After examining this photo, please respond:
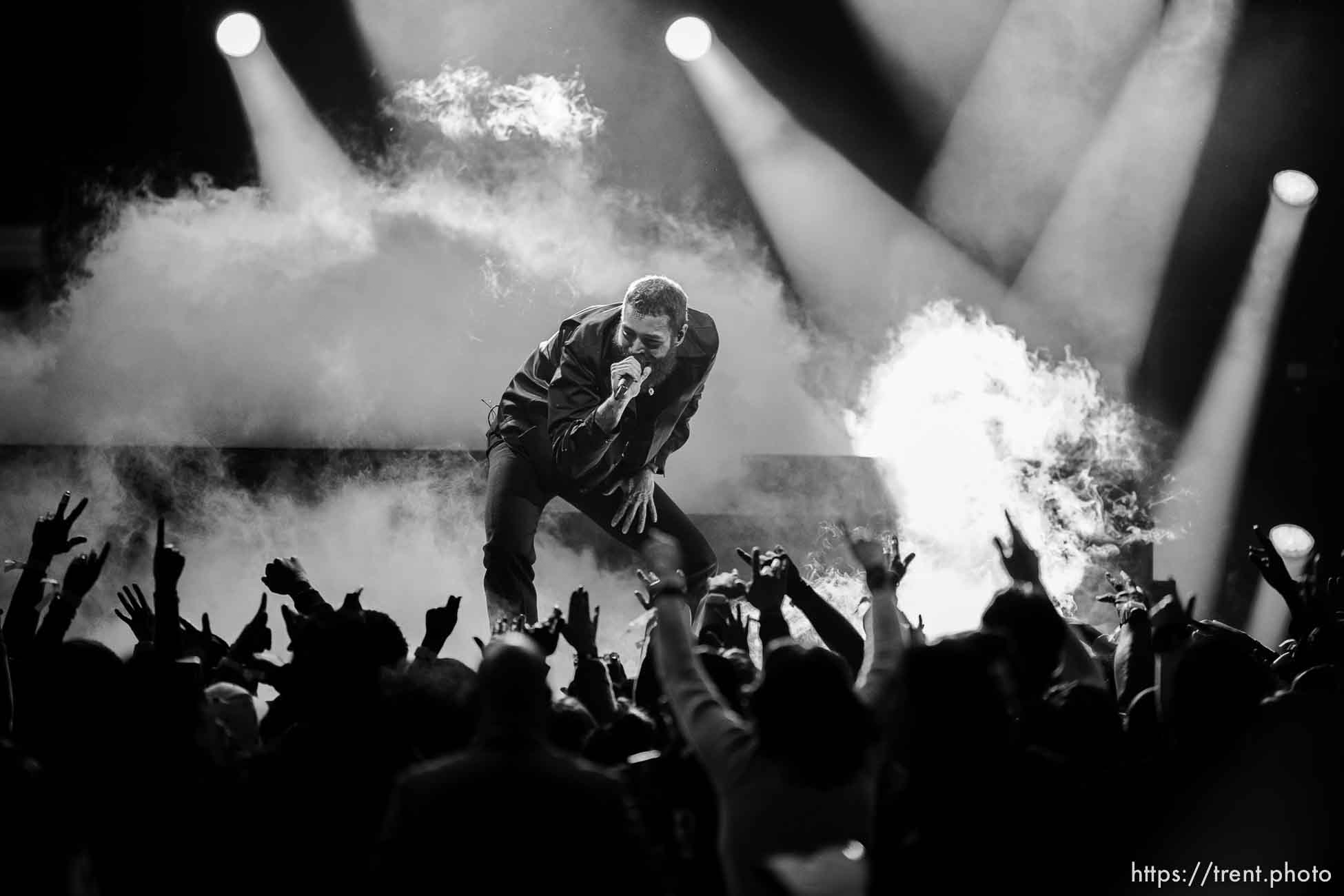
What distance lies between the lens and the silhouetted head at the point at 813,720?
2156 mm

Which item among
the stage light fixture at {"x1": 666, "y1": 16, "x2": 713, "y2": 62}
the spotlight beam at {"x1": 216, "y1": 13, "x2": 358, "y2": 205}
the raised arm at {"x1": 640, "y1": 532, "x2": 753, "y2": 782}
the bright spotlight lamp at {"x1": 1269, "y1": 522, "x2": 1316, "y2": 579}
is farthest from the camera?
the bright spotlight lamp at {"x1": 1269, "y1": 522, "x2": 1316, "y2": 579}

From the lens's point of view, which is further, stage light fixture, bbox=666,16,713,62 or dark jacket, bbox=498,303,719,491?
stage light fixture, bbox=666,16,713,62

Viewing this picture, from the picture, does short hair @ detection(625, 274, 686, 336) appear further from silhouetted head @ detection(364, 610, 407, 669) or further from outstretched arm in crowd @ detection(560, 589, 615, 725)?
silhouetted head @ detection(364, 610, 407, 669)

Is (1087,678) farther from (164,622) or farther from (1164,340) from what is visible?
(1164,340)

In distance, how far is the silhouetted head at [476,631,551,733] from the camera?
2.07 m

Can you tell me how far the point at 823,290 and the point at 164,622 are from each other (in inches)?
304

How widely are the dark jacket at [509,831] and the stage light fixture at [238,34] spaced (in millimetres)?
8815

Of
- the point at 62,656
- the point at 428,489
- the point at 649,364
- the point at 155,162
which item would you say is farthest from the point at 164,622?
the point at 155,162

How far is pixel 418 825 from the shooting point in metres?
1.95

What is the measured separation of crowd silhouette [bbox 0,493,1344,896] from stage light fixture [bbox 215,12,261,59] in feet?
24.7

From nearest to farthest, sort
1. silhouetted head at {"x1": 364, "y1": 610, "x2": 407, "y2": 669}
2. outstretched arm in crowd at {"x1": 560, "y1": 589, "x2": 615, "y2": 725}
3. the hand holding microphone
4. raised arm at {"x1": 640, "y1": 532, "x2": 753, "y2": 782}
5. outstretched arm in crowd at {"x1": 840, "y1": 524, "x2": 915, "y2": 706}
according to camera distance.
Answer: raised arm at {"x1": 640, "y1": 532, "x2": 753, "y2": 782} < outstretched arm in crowd at {"x1": 840, "y1": 524, "x2": 915, "y2": 706} < silhouetted head at {"x1": 364, "y1": 610, "x2": 407, "y2": 669} < outstretched arm in crowd at {"x1": 560, "y1": 589, "x2": 615, "y2": 725} < the hand holding microphone

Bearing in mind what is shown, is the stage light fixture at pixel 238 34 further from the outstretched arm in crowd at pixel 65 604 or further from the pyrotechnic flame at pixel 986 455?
the outstretched arm in crowd at pixel 65 604

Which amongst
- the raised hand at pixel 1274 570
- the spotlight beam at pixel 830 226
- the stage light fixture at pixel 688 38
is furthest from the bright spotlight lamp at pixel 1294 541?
the raised hand at pixel 1274 570

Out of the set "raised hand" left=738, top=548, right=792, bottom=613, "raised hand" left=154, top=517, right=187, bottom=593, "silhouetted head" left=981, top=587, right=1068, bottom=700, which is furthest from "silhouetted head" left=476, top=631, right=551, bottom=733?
"raised hand" left=154, top=517, right=187, bottom=593
